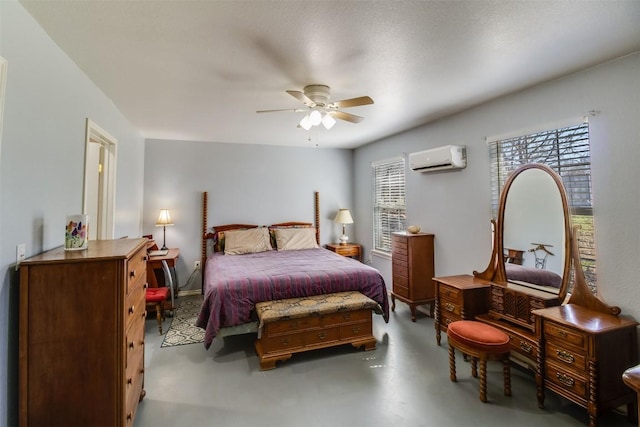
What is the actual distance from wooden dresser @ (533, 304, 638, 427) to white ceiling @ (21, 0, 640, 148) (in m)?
1.83

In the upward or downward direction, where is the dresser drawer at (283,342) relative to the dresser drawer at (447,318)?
downward

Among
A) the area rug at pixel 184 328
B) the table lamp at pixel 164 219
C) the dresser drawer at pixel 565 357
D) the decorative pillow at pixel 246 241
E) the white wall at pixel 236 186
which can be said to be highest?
the white wall at pixel 236 186

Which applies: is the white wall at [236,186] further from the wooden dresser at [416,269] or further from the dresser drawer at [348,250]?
the wooden dresser at [416,269]

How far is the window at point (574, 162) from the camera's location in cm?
227

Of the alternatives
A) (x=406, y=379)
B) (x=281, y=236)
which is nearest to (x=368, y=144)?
(x=281, y=236)

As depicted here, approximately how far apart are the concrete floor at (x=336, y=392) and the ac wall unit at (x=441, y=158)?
1979 mm

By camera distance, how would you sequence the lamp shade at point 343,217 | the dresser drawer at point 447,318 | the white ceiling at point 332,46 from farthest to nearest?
the lamp shade at point 343,217 < the dresser drawer at point 447,318 < the white ceiling at point 332,46

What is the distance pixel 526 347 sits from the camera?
2328 millimetres

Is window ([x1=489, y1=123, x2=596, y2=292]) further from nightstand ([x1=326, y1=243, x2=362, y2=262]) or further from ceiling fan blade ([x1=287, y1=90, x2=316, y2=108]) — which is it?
nightstand ([x1=326, y1=243, x2=362, y2=262])

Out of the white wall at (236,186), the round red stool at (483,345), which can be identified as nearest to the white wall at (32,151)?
the white wall at (236,186)

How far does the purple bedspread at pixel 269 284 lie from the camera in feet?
9.20

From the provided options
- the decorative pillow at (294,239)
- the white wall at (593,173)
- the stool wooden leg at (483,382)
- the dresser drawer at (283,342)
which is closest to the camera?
the white wall at (593,173)

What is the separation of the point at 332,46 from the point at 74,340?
7.43 ft

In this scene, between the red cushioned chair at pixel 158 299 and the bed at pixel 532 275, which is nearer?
the bed at pixel 532 275
